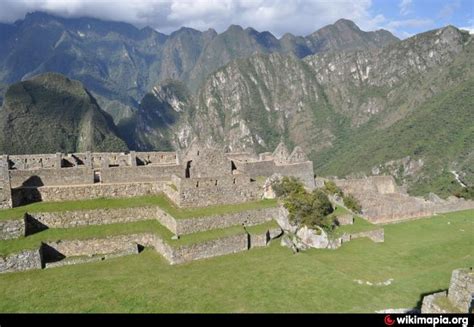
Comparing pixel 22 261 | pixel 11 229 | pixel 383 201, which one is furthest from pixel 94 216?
pixel 383 201

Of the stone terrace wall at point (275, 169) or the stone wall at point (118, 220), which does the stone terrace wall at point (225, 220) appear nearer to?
the stone wall at point (118, 220)

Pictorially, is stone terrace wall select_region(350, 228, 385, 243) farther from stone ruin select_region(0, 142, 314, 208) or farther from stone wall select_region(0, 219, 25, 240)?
stone wall select_region(0, 219, 25, 240)

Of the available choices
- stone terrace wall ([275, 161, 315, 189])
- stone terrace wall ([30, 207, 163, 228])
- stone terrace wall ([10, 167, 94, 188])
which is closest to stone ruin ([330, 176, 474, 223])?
stone terrace wall ([275, 161, 315, 189])

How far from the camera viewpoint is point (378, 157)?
145 meters

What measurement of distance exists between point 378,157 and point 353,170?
13391mm

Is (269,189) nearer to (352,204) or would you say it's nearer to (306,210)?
(306,210)

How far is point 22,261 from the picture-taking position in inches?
631

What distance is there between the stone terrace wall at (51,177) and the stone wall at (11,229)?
4067 millimetres

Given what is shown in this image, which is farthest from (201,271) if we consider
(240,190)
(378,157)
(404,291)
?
(378,157)

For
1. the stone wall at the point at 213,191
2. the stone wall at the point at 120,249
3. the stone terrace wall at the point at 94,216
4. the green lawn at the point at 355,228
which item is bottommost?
the green lawn at the point at 355,228

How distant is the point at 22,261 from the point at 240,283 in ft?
28.7

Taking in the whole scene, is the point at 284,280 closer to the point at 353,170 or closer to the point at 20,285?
the point at 20,285

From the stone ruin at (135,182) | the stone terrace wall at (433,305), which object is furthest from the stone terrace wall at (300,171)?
the stone terrace wall at (433,305)

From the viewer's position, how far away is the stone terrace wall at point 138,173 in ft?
73.0
